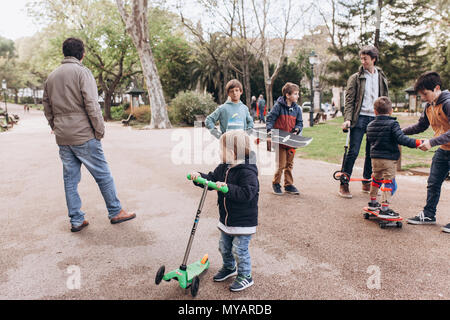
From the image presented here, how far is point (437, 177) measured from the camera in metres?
4.05

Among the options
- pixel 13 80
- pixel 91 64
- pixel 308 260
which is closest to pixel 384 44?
pixel 91 64

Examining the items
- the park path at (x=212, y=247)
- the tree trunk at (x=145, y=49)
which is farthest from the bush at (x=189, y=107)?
the park path at (x=212, y=247)

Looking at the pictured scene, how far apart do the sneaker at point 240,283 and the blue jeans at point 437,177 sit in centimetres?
263

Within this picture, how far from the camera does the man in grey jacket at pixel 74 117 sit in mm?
3844

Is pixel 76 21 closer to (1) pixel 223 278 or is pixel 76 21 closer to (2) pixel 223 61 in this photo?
(2) pixel 223 61

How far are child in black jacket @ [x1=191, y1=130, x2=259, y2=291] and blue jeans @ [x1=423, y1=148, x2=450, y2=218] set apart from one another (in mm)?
2587

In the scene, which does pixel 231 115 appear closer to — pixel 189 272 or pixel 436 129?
pixel 436 129

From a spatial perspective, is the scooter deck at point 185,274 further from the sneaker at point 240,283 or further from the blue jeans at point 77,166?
the blue jeans at point 77,166

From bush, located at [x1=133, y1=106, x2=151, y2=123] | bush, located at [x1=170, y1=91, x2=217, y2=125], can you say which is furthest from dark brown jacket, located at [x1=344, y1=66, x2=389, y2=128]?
bush, located at [x1=133, y1=106, x2=151, y2=123]

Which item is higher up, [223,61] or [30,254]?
[223,61]

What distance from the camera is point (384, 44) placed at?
3319 cm

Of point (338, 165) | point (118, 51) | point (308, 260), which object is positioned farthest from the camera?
point (118, 51)
